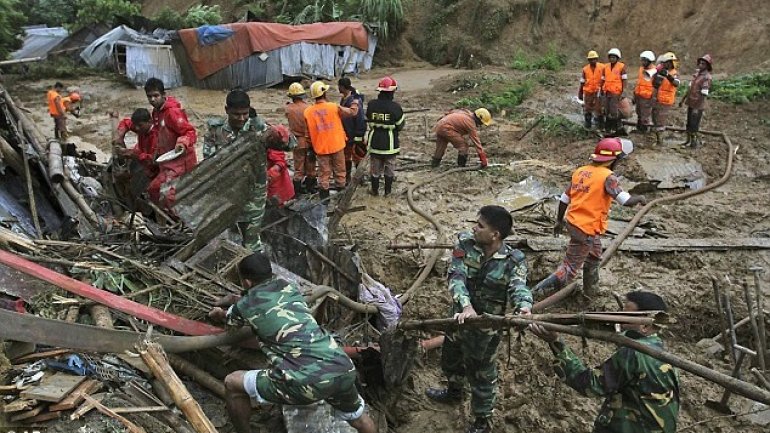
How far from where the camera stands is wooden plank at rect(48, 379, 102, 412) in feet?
10.8

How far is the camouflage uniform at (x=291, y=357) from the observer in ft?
11.1

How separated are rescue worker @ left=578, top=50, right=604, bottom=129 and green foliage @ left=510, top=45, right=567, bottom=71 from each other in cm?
650

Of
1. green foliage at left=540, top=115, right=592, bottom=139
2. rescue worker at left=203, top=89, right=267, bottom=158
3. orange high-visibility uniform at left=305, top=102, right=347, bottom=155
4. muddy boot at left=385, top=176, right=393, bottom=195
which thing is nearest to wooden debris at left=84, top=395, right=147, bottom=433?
rescue worker at left=203, top=89, right=267, bottom=158

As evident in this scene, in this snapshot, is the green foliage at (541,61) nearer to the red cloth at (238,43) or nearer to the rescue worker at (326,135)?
the red cloth at (238,43)

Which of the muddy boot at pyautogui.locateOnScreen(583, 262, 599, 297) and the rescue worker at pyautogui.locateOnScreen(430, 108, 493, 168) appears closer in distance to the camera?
the muddy boot at pyautogui.locateOnScreen(583, 262, 599, 297)

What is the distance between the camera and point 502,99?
46.9ft

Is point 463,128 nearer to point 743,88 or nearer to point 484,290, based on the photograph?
point 484,290

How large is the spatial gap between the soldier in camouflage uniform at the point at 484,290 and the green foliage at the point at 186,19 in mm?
18461

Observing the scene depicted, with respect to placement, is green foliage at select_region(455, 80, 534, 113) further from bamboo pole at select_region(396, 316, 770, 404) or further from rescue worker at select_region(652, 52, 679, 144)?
bamboo pole at select_region(396, 316, 770, 404)

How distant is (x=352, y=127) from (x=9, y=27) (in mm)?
16945

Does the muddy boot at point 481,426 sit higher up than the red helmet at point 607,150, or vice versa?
the red helmet at point 607,150

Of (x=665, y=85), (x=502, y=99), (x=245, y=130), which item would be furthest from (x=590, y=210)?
(x=502, y=99)

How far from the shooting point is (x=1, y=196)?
5.93 m

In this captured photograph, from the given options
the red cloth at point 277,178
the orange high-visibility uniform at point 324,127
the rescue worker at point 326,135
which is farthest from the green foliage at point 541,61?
the red cloth at point 277,178
